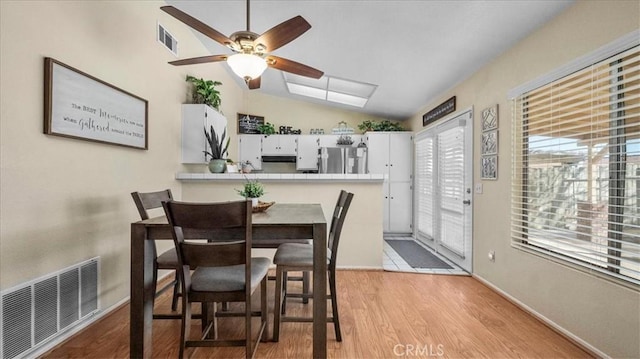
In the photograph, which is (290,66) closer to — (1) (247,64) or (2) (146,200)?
(1) (247,64)

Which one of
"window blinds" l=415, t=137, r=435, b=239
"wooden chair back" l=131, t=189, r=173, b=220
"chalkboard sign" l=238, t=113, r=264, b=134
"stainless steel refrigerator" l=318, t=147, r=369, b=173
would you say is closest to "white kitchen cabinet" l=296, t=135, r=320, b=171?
"stainless steel refrigerator" l=318, t=147, r=369, b=173

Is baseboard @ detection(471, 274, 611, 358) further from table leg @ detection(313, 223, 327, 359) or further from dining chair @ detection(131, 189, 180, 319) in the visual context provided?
dining chair @ detection(131, 189, 180, 319)

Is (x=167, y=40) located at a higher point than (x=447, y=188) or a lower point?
higher

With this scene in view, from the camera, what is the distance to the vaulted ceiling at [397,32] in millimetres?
2197

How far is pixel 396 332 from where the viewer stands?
1980 mm

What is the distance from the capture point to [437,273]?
3238 mm

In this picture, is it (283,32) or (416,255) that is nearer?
(283,32)

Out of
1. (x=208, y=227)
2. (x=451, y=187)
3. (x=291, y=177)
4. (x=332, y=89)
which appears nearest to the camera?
(x=208, y=227)

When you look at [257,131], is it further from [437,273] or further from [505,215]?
[505,215]

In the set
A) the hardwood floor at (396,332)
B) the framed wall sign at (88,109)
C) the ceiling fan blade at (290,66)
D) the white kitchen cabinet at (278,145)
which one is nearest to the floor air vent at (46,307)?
the hardwood floor at (396,332)

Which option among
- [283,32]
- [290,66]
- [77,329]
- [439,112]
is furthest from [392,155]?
[77,329]

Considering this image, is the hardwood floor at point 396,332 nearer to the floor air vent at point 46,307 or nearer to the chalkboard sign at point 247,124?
the floor air vent at point 46,307

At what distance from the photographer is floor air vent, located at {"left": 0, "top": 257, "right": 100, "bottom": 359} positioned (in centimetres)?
149

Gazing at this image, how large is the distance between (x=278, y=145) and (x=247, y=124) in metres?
0.75
